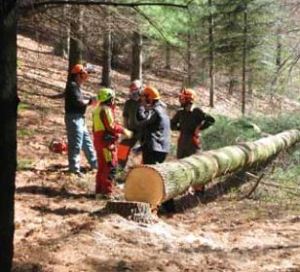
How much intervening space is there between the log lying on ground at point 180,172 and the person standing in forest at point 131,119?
4.76 feet

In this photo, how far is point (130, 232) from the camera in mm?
7453

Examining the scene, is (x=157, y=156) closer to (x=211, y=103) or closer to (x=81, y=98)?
(x=81, y=98)

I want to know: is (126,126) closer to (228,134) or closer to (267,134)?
(228,134)

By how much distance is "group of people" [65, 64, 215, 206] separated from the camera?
30.8 ft

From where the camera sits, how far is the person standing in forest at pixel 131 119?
36.1 ft

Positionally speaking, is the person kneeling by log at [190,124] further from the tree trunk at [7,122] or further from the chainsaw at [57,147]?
the tree trunk at [7,122]

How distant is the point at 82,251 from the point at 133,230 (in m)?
1.02

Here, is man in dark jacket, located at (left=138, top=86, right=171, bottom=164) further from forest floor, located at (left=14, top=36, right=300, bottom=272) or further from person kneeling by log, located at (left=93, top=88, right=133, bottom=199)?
forest floor, located at (left=14, top=36, right=300, bottom=272)

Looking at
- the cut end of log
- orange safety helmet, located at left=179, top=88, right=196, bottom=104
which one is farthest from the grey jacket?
orange safety helmet, located at left=179, top=88, right=196, bottom=104

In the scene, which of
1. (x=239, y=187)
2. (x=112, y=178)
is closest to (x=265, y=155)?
(x=239, y=187)

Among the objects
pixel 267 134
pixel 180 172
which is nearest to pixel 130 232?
pixel 180 172

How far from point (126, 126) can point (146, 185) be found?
3121mm

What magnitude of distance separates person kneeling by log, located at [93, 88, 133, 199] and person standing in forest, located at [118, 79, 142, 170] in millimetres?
1274

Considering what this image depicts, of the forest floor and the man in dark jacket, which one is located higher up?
the man in dark jacket
